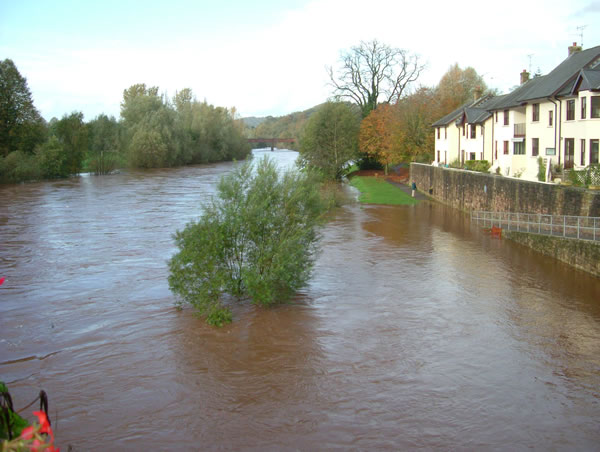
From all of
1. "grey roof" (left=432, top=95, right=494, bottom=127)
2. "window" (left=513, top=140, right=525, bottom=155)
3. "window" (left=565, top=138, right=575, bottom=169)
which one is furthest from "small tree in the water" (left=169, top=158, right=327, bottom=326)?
"grey roof" (left=432, top=95, right=494, bottom=127)

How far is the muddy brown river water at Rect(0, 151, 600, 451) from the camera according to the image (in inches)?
386

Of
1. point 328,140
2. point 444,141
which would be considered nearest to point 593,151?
point 444,141

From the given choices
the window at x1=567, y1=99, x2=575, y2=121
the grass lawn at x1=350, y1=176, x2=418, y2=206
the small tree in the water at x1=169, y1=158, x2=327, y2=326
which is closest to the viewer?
the small tree in the water at x1=169, y1=158, x2=327, y2=326

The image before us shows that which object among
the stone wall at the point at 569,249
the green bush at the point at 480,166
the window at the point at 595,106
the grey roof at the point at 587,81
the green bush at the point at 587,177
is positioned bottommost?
the stone wall at the point at 569,249

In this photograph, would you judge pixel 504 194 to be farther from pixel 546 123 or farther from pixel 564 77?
pixel 564 77

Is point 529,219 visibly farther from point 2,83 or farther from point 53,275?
point 2,83

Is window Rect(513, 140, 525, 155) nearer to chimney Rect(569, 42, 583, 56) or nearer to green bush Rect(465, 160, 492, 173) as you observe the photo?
green bush Rect(465, 160, 492, 173)

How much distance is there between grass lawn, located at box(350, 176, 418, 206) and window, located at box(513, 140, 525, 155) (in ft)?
29.1

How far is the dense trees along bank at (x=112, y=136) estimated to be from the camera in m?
57.9

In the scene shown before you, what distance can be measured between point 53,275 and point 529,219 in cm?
2003

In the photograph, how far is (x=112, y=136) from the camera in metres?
79.1

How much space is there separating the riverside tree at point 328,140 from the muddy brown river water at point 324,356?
36702 millimetres

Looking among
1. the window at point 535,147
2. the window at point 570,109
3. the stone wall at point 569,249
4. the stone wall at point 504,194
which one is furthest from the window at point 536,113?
the stone wall at point 569,249

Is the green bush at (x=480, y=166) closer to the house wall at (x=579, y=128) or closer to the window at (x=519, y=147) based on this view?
the window at (x=519, y=147)
